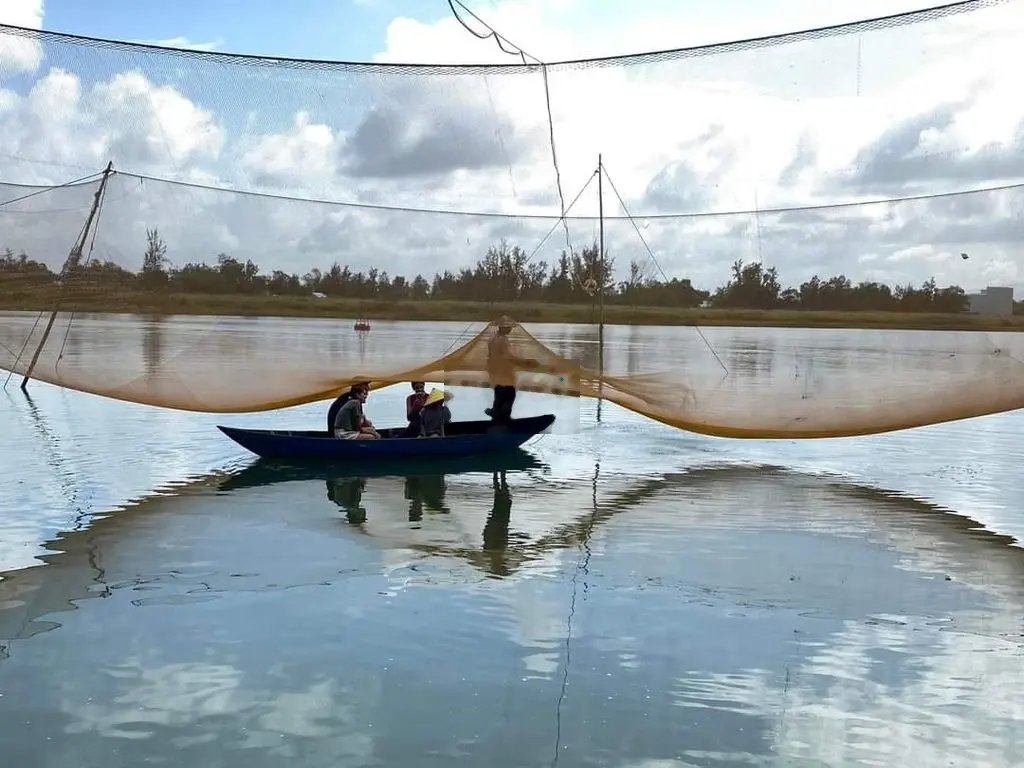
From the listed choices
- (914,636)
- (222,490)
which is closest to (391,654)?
(914,636)

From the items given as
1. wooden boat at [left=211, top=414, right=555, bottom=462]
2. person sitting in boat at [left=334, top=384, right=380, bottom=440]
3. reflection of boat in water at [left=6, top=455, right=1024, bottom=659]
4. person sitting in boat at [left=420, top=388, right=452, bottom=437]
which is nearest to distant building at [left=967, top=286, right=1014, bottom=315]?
reflection of boat in water at [left=6, top=455, right=1024, bottom=659]

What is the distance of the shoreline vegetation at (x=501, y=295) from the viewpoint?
10328mm

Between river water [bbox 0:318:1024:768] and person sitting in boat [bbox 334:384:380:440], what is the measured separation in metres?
0.68

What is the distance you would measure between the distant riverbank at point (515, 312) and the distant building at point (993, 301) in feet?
0.25

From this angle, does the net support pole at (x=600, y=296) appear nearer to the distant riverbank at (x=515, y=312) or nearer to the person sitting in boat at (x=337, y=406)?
the distant riverbank at (x=515, y=312)

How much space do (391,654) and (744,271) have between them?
20.2ft

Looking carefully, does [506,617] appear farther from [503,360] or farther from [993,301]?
[993,301]

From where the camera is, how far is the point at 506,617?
655 cm

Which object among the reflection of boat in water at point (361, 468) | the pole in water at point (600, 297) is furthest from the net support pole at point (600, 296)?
the reflection of boat in water at point (361, 468)

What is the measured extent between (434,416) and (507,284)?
2385mm

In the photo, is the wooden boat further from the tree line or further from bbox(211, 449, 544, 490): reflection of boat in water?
the tree line

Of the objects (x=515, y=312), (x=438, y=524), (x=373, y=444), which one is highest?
(x=515, y=312)

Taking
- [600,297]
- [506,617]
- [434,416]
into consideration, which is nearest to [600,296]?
[600,297]

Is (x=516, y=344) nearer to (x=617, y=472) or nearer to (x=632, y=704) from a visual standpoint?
(x=617, y=472)
